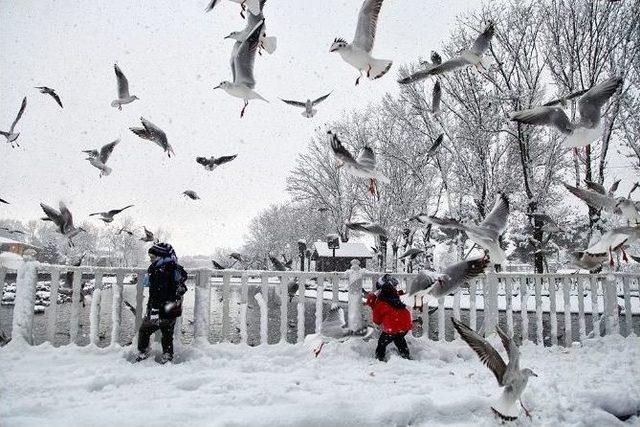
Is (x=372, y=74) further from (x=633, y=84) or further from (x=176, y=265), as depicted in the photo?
(x=633, y=84)

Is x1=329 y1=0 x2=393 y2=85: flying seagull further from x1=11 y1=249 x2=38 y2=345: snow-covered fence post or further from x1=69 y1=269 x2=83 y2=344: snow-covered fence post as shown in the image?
x1=11 y1=249 x2=38 y2=345: snow-covered fence post

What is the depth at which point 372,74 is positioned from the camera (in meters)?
4.74

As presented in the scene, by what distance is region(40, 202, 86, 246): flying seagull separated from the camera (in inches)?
243

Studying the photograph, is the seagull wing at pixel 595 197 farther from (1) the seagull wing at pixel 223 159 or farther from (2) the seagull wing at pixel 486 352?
(1) the seagull wing at pixel 223 159

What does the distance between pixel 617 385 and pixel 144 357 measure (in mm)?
4785

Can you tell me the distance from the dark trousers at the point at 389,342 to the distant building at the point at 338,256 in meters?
33.3

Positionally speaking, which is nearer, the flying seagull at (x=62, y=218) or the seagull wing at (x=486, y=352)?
the seagull wing at (x=486, y=352)

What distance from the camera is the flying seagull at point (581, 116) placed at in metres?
4.34

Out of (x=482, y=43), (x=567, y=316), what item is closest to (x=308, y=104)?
(x=482, y=43)

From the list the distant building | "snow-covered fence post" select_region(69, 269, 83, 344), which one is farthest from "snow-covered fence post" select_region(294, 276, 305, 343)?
the distant building

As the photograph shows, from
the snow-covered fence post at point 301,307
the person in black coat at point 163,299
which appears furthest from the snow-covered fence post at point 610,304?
the person in black coat at point 163,299

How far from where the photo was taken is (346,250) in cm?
4097

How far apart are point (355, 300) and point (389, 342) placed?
25.7 inches

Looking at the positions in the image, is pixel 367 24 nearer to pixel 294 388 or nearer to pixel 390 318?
pixel 390 318
